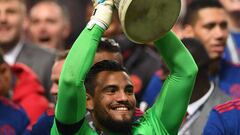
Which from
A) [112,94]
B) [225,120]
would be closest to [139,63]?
[225,120]

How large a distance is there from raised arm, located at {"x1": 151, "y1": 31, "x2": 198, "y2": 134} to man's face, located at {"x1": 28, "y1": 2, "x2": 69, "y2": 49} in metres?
3.80

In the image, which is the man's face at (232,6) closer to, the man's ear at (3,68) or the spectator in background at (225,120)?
the man's ear at (3,68)

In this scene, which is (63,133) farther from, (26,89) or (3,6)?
(3,6)

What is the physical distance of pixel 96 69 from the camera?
5.11 metres

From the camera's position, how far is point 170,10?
15.9 feet

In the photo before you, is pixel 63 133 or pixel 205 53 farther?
pixel 205 53

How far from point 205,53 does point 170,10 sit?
6.05ft

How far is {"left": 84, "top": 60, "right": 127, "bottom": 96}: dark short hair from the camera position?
5078mm

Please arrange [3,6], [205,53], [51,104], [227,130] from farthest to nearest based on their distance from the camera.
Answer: [3,6], [51,104], [205,53], [227,130]

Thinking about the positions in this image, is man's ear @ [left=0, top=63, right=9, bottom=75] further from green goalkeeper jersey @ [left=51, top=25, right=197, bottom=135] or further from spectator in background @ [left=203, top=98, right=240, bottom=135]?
green goalkeeper jersey @ [left=51, top=25, right=197, bottom=135]

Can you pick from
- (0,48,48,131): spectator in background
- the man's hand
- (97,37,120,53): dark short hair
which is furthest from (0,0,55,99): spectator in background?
the man's hand

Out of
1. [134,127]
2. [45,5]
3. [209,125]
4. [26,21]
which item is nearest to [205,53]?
[209,125]

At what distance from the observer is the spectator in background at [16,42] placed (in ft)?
25.9

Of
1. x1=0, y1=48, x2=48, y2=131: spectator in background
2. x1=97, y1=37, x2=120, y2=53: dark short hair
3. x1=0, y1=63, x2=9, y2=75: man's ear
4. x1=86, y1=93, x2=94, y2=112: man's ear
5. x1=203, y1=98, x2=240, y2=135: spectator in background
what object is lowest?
x1=0, y1=48, x2=48, y2=131: spectator in background
